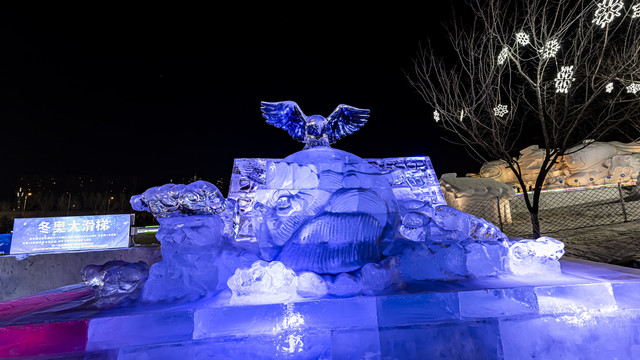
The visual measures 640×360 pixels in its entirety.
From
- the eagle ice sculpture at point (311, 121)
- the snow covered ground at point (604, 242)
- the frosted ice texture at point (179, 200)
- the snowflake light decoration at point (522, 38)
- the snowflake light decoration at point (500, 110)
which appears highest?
the snowflake light decoration at point (522, 38)

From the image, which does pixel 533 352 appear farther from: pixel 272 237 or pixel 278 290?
pixel 272 237

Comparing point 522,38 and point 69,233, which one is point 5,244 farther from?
point 522,38

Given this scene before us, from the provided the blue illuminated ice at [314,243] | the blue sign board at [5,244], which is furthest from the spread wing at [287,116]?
the blue sign board at [5,244]

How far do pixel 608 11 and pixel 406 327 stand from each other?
698cm

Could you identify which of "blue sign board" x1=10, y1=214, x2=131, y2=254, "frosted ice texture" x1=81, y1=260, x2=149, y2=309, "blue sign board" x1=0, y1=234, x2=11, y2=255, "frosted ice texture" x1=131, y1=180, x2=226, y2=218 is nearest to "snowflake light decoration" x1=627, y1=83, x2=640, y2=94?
"frosted ice texture" x1=131, y1=180, x2=226, y2=218

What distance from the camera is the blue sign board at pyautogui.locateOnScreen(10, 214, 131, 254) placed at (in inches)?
276

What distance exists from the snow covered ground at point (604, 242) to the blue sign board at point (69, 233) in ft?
34.9

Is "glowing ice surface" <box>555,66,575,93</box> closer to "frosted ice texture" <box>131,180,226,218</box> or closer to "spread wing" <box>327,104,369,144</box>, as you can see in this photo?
"spread wing" <box>327,104,369,144</box>

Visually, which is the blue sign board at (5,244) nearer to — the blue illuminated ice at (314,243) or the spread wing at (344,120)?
the blue illuminated ice at (314,243)

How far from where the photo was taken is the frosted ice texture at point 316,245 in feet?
6.19

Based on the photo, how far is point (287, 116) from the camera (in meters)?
3.44

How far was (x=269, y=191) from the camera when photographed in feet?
8.73

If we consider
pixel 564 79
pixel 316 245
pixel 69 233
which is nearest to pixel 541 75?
pixel 564 79

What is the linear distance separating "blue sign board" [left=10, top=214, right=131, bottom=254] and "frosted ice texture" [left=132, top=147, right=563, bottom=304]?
21.1 feet
